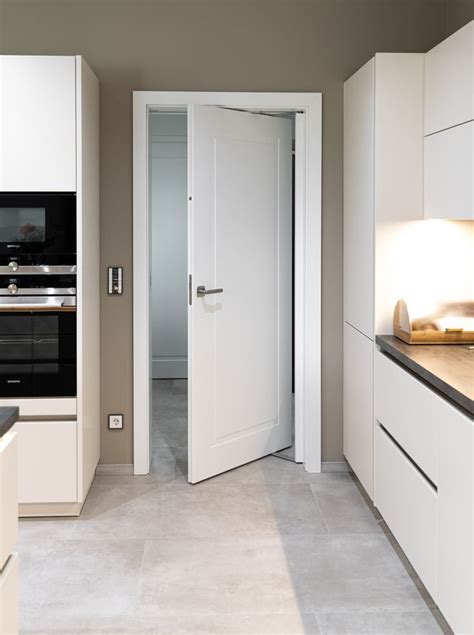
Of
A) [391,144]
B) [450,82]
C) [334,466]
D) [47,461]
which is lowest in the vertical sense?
[334,466]

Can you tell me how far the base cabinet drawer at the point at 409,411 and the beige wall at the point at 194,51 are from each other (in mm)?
1400

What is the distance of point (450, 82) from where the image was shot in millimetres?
3012

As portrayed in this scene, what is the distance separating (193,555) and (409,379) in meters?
1.16

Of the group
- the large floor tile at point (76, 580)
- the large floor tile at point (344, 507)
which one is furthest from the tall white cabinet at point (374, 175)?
the large floor tile at point (76, 580)

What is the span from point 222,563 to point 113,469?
1.26 m

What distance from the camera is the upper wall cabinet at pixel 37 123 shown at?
11.0 ft

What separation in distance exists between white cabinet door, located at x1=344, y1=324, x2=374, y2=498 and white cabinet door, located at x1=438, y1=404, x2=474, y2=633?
3.44 feet

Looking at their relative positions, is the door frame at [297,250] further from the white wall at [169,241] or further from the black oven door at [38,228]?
the white wall at [169,241]

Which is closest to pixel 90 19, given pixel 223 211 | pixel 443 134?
pixel 223 211

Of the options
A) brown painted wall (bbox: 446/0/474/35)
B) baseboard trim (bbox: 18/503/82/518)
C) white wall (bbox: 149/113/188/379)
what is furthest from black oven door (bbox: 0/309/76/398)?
white wall (bbox: 149/113/188/379)

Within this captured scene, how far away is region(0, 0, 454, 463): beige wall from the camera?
13.0 ft

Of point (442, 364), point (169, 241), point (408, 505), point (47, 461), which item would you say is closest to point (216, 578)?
point (408, 505)

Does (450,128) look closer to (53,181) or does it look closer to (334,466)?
(53,181)

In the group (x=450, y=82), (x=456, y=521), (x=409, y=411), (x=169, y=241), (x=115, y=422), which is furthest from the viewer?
(x=169, y=241)
